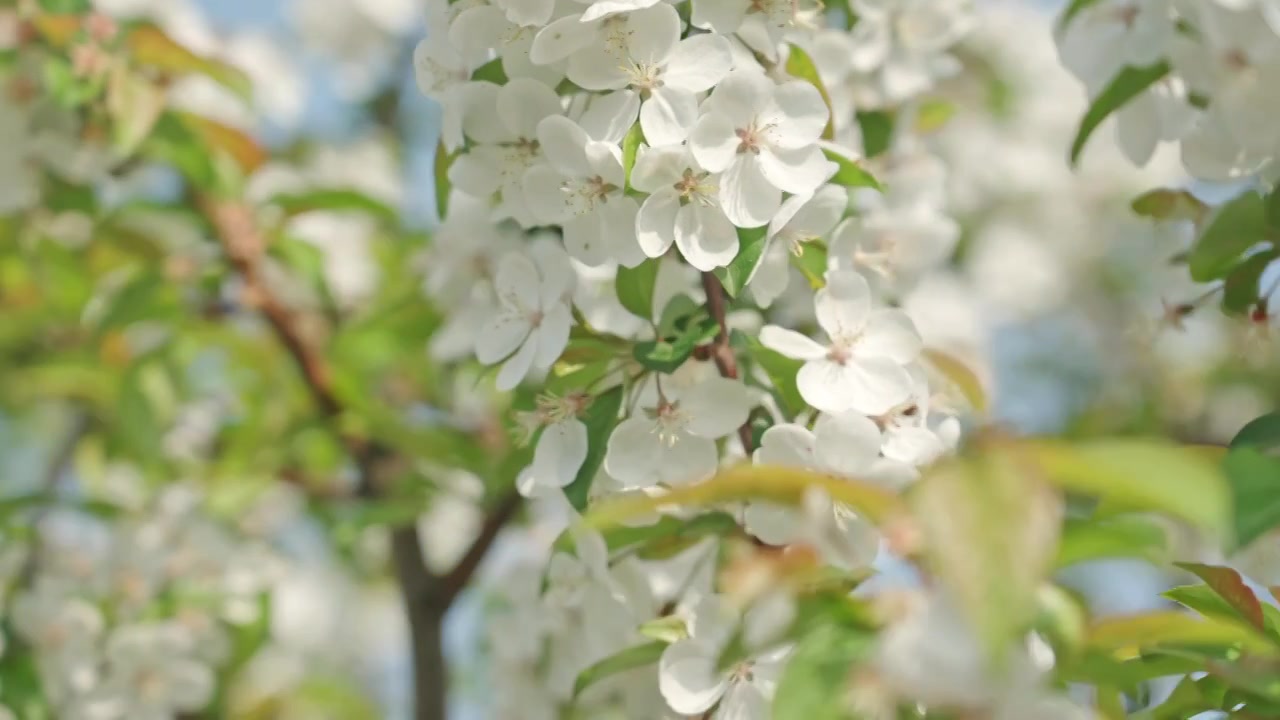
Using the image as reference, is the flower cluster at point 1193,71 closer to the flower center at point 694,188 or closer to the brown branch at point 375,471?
the flower center at point 694,188

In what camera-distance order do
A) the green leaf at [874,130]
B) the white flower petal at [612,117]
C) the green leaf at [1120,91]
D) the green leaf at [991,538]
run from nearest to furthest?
the green leaf at [991,538] → the white flower petal at [612,117] → the green leaf at [1120,91] → the green leaf at [874,130]

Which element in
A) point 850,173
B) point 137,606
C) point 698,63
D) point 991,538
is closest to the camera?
point 991,538

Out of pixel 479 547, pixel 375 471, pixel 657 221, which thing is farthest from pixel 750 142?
pixel 375 471

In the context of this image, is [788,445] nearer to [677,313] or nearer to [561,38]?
[677,313]

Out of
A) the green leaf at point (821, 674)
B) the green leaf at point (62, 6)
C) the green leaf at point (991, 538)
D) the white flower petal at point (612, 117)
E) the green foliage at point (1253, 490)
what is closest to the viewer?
the green leaf at point (991, 538)

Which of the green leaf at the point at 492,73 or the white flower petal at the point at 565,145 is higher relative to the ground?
the white flower petal at the point at 565,145

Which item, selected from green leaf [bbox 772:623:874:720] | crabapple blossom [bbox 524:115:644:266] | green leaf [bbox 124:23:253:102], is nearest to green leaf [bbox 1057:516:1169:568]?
green leaf [bbox 772:623:874:720]

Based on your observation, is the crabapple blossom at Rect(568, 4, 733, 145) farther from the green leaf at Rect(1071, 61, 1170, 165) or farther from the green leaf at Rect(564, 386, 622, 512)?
the green leaf at Rect(1071, 61, 1170, 165)

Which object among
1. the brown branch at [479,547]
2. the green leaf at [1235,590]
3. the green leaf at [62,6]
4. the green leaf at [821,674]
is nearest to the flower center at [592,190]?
the green leaf at [821,674]
